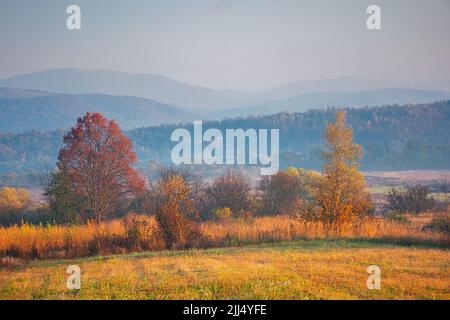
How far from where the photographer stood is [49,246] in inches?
731

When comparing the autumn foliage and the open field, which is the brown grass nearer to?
the open field

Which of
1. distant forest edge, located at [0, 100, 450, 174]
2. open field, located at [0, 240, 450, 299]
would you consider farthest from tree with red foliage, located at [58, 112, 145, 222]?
distant forest edge, located at [0, 100, 450, 174]

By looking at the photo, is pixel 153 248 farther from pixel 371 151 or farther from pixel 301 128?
pixel 301 128

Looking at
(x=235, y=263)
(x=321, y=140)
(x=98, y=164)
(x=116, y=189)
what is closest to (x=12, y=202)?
(x=98, y=164)

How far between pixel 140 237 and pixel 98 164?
1386cm

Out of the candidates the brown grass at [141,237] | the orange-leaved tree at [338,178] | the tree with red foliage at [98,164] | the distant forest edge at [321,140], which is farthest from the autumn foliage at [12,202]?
the distant forest edge at [321,140]

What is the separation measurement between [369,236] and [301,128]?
381ft

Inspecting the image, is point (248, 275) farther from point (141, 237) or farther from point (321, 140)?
point (321, 140)

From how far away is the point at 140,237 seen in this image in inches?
752

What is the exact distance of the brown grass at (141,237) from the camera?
1819 centimetres

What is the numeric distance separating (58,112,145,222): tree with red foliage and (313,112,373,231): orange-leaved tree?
48.6 feet

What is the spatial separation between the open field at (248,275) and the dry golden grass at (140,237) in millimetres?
1507

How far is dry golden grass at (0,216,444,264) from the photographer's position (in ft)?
59.7

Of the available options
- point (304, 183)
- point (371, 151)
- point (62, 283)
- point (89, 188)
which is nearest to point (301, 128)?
point (371, 151)
